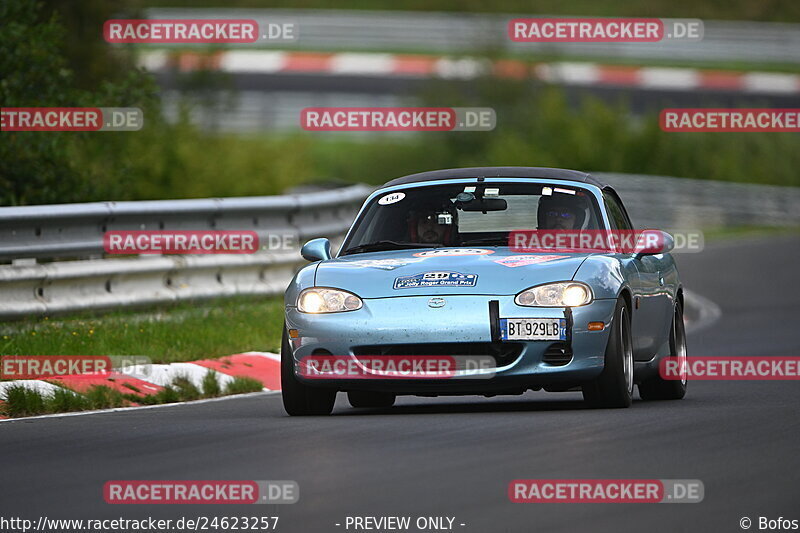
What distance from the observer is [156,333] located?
Result: 44.1 feet

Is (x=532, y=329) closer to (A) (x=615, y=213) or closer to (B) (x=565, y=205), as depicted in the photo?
(B) (x=565, y=205)

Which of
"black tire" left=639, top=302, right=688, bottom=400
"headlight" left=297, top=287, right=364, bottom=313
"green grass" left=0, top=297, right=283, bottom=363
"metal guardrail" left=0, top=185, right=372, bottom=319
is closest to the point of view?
"headlight" left=297, top=287, right=364, bottom=313

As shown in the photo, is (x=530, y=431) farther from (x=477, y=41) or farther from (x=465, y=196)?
(x=477, y=41)

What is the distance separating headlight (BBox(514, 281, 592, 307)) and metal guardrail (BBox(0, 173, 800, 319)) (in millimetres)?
4936

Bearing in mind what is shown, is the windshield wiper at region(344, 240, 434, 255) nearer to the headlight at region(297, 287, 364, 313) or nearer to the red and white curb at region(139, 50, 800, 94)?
the headlight at region(297, 287, 364, 313)

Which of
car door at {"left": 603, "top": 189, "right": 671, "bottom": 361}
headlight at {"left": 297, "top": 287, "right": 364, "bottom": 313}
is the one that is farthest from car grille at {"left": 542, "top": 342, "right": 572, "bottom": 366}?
headlight at {"left": 297, "top": 287, "right": 364, "bottom": 313}

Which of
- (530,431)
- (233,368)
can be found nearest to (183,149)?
(233,368)

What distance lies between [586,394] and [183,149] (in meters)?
15.5

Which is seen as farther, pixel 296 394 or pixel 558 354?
pixel 296 394

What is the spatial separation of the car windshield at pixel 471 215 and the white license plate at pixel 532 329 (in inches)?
41.0

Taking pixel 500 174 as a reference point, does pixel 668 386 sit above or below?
below

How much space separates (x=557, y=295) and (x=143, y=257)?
6217 mm

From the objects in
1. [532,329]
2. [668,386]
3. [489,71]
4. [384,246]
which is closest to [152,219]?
[384,246]

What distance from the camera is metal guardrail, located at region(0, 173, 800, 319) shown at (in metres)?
13.6
